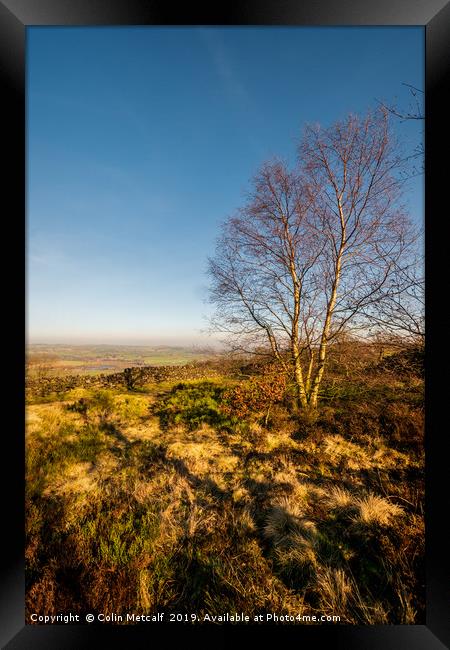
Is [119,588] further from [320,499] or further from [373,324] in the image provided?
[373,324]

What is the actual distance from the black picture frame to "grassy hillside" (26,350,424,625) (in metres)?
0.18

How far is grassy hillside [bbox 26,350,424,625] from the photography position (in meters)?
1.87

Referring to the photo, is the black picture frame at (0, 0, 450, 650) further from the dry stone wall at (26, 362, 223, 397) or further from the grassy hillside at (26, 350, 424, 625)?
the dry stone wall at (26, 362, 223, 397)

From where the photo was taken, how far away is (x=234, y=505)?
8.57 feet

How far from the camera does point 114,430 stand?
391 cm

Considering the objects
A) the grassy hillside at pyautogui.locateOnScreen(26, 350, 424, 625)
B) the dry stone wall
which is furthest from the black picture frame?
the dry stone wall
